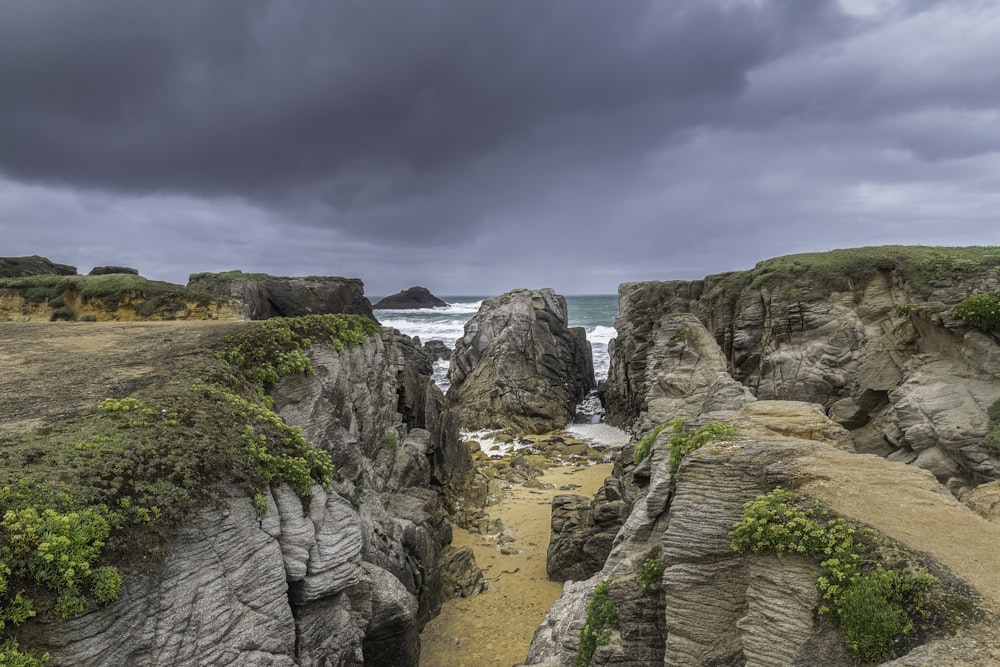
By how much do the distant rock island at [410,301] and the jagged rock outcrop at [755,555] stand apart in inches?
5884

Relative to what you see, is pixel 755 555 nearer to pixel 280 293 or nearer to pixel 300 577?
pixel 300 577

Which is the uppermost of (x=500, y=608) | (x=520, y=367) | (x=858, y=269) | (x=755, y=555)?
(x=858, y=269)

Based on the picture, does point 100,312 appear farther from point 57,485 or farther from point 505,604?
point 505,604

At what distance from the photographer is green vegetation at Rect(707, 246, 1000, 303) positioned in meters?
27.3

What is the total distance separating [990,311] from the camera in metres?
15.5

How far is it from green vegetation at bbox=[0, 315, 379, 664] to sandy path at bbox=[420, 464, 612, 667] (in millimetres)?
8672

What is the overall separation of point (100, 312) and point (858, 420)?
35.5 m

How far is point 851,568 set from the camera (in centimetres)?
652

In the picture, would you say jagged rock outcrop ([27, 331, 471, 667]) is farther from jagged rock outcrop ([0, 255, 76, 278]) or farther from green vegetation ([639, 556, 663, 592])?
jagged rock outcrop ([0, 255, 76, 278])

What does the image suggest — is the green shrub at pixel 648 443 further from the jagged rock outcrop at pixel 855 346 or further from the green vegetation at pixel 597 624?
the jagged rock outcrop at pixel 855 346

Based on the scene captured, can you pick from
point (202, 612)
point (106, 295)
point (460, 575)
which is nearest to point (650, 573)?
point (202, 612)

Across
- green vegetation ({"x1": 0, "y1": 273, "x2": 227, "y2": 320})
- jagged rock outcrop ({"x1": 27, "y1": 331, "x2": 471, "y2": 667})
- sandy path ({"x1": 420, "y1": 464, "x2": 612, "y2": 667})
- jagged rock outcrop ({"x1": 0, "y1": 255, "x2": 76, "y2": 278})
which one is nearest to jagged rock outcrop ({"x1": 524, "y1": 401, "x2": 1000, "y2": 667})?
jagged rock outcrop ({"x1": 27, "y1": 331, "x2": 471, "y2": 667})

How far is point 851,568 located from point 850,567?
0.02m

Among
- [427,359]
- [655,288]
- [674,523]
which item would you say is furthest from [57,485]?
[427,359]
